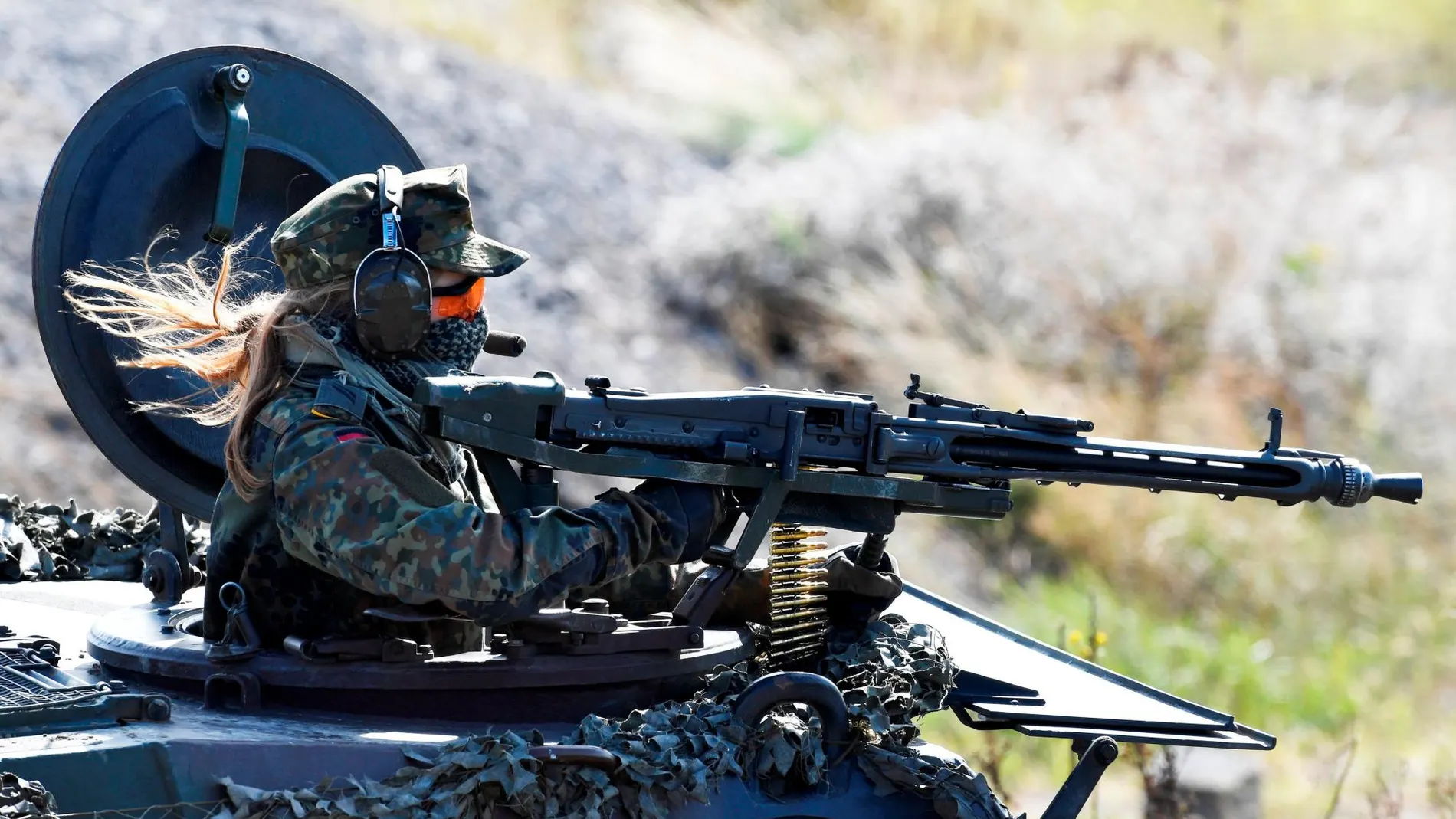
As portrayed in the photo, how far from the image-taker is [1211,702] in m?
10.0

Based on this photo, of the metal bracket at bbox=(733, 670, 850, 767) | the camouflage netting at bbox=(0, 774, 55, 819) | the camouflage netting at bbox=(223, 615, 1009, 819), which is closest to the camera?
the camouflage netting at bbox=(0, 774, 55, 819)

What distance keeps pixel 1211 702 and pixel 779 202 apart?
16.1 ft

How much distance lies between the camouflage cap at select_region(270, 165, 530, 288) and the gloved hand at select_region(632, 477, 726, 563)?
62 centimetres

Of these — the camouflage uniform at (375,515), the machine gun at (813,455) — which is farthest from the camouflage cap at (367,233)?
the machine gun at (813,455)

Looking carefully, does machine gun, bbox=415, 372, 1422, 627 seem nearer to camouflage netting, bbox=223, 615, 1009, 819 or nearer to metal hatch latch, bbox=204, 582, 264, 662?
camouflage netting, bbox=223, 615, 1009, 819

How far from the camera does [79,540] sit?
240 inches

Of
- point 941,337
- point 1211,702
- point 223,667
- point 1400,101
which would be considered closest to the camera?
point 223,667

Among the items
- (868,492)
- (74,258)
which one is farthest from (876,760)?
(74,258)

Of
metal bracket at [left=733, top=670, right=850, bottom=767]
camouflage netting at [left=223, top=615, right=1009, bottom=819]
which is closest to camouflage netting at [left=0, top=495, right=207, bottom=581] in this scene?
camouflage netting at [left=223, top=615, right=1009, bottom=819]

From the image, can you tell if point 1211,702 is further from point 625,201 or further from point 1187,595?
point 625,201

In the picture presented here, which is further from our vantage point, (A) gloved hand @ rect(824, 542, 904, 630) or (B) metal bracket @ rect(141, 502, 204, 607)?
(B) metal bracket @ rect(141, 502, 204, 607)

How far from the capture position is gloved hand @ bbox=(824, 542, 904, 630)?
4797 millimetres

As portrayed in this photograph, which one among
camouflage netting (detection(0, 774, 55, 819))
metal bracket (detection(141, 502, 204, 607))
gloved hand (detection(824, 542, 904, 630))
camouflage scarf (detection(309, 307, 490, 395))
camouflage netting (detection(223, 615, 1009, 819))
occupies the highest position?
camouflage scarf (detection(309, 307, 490, 395))

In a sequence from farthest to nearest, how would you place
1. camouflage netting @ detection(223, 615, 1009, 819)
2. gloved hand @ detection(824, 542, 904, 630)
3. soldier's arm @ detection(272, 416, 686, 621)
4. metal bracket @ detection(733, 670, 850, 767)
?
gloved hand @ detection(824, 542, 904, 630) → metal bracket @ detection(733, 670, 850, 767) → soldier's arm @ detection(272, 416, 686, 621) → camouflage netting @ detection(223, 615, 1009, 819)
